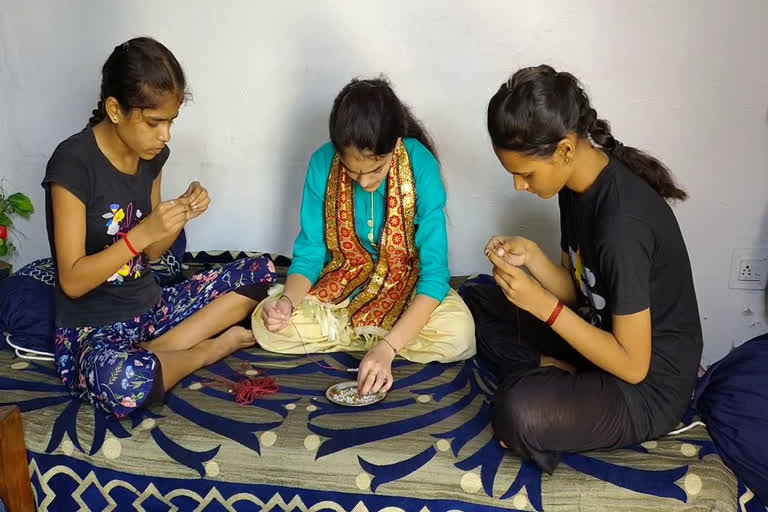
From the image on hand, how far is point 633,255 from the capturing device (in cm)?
124

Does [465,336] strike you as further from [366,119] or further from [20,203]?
[20,203]

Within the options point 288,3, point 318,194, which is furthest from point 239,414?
point 288,3

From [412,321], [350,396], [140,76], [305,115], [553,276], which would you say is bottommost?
[350,396]

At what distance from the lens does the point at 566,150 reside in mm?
1275

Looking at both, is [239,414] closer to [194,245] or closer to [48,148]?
[194,245]

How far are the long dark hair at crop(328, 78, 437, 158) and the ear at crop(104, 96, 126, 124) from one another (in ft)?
1.51

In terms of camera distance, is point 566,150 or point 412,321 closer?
point 566,150

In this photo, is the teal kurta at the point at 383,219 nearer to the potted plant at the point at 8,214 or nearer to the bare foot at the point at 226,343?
the bare foot at the point at 226,343

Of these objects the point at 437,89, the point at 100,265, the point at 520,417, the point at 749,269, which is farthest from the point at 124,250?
the point at 749,269

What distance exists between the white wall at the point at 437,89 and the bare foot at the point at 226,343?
62cm

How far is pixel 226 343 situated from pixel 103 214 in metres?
0.43

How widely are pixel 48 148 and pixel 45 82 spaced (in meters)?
0.22

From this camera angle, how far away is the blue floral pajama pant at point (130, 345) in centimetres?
146

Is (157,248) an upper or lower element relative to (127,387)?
upper
